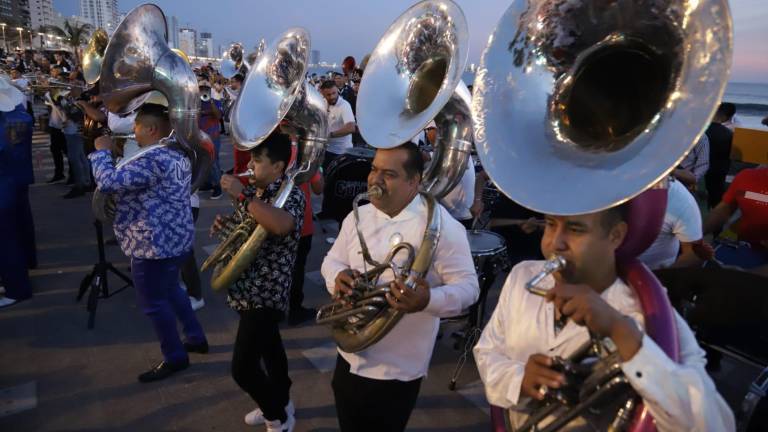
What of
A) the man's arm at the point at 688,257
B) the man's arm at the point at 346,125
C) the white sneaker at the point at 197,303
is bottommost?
the white sneaker at the point at 197,303

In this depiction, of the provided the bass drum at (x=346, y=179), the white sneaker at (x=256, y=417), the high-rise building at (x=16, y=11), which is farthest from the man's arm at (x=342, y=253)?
the high-rise building at (x=16, y=11)

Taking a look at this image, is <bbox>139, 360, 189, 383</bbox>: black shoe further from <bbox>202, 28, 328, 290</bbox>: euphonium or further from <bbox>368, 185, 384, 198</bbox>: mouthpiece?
<bbox>368, 185, 384, 198</bbox>: mouthpiece

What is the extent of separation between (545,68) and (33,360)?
415cm

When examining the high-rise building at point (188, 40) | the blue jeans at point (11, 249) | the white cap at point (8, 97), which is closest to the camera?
the white cap at point (8, 97)

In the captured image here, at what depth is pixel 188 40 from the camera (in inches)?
2643

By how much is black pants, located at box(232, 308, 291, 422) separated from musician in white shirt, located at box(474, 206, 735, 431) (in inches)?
55.3

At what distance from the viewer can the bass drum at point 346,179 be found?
4500mm

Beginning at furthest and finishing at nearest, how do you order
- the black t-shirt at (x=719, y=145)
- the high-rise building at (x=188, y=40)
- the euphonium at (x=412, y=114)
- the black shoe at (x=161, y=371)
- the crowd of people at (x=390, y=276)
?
the high-rise building at (x=188, y=40), the black t-shirt at (x=719, y=145), the black shoe at (x=161, y=371), the euphonium at (x=412, y=114), the crowd of people at (x=390, y=276)

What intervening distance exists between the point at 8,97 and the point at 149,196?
2.19m

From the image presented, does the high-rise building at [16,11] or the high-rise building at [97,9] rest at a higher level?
the high-rise building at [97,9]

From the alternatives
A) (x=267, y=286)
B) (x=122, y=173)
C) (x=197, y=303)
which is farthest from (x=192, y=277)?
(x=267, y=286)

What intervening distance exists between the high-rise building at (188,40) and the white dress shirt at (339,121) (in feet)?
216

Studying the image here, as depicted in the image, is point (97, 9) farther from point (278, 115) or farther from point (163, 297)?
point (278, 115)

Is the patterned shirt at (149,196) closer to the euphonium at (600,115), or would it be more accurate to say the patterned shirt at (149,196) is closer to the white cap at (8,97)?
the white cap at (8,97)
